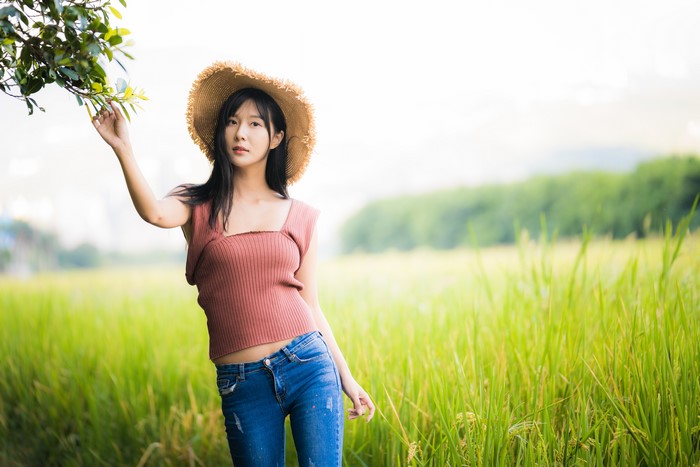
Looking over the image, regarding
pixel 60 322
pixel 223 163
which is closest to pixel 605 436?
pixel 223 163

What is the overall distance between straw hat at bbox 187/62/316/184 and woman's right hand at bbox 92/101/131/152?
0.37 metres

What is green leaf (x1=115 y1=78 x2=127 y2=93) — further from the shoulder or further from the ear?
the shoulder

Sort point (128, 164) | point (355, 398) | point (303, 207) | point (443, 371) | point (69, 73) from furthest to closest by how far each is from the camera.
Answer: point (443, 371) → point (303, 207) → point (355, 398) → point (69, 73) → point (128, 164)

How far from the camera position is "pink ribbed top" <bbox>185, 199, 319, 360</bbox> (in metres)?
1.70

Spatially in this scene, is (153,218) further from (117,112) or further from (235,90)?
(235,90)

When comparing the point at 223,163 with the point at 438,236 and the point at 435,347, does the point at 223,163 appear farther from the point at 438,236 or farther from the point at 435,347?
the point at 438,236

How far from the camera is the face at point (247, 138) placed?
1.84m

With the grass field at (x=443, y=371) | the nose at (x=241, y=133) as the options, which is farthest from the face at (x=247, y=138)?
the grass field at (x=443, y=371)

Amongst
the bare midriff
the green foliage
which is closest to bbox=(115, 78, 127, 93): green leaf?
the green foliage

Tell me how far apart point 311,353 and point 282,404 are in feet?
0.48

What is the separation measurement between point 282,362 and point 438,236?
790 centimetres

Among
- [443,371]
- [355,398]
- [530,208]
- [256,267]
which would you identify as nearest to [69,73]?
[256,267]

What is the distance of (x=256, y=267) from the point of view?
175cm

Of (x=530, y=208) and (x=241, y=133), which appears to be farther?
(x=530, y=208)
